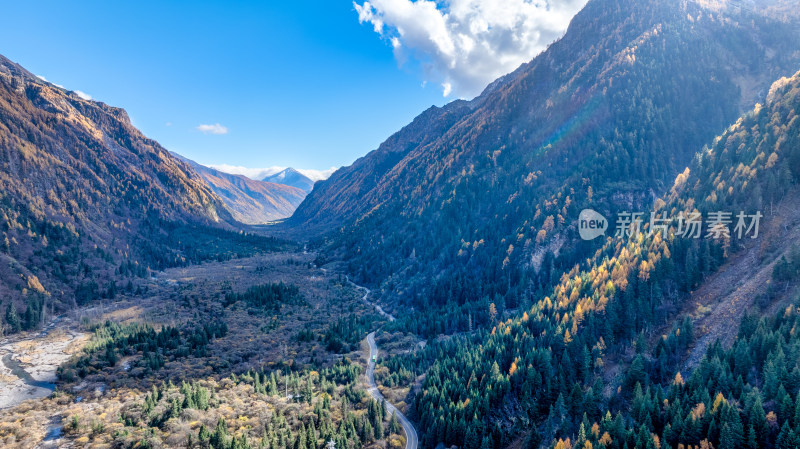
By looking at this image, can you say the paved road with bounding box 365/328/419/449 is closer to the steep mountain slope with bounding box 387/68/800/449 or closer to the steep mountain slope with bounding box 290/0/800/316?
the steep mountain slope with bounding box 387/68/800/449

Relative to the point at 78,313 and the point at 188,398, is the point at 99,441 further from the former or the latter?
the point at 78,313

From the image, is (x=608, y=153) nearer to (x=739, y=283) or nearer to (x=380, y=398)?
(x=739, y=283)

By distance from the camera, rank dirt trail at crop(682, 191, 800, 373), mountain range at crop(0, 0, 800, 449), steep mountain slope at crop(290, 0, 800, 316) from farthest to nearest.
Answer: steep mountain slope at crop(290, 0, 800, 316), dirt trail at crop(682, 191, 800, 373), mountain range at crop(0, 0, 800, 449)

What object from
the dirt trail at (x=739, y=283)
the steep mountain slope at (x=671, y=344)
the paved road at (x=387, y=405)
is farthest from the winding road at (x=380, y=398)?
the dirt trail at (x=739, y=283)

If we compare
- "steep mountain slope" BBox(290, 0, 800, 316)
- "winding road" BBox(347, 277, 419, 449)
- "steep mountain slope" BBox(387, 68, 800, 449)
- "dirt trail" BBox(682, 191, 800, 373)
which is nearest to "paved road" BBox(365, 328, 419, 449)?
"winding road" BBox(347, 277, 419, 449)

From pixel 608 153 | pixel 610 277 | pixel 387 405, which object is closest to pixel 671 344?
pixel 610 277

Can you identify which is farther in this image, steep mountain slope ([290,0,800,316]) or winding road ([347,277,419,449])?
steep mountain slope ([290,0,800,316])

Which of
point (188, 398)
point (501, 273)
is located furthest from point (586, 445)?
point (501, 273)
